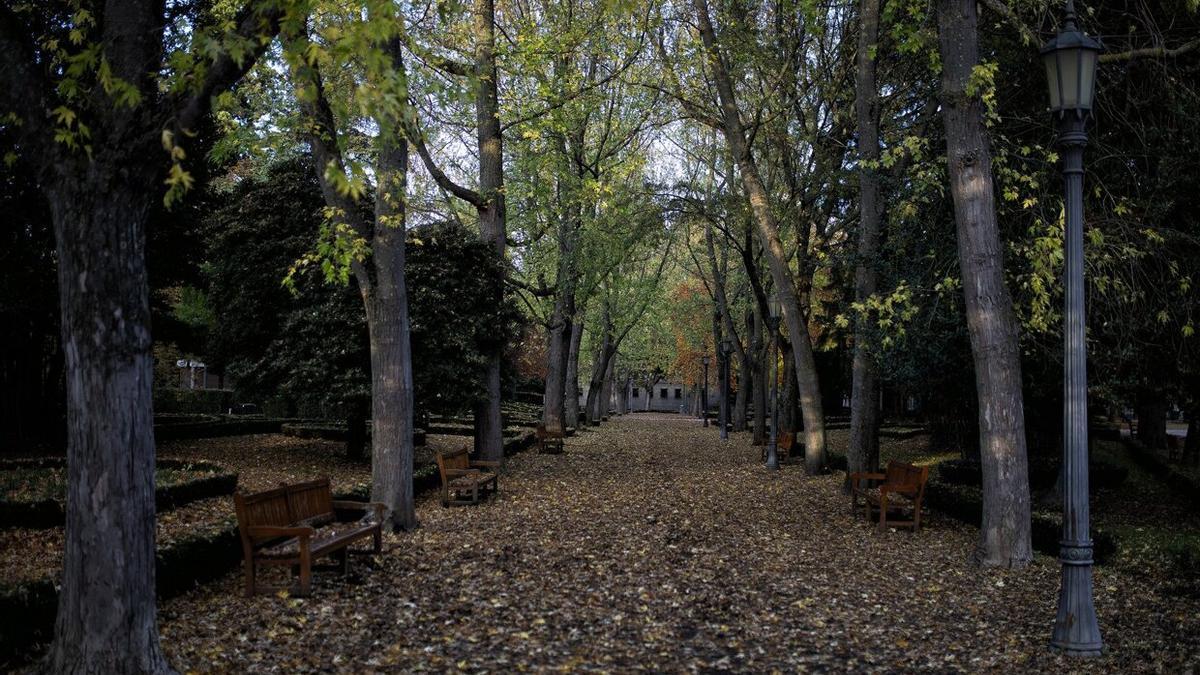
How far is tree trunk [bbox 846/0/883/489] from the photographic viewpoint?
14.5 metres

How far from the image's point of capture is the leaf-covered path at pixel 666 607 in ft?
20.0

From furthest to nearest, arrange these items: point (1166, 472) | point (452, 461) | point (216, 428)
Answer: point (216, 428) < point (1166, 472) < point (452, 461)

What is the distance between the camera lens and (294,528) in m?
7.52

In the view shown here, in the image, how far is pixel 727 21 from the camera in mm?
17906

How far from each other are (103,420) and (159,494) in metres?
6.34

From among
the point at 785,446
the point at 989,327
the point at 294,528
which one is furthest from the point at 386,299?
the point at 785,446

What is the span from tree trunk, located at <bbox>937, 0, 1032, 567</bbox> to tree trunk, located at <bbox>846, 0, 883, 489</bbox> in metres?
4.84

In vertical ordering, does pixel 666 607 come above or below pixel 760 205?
below

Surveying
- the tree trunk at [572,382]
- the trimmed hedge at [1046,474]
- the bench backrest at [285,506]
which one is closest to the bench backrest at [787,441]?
the trimmed hedge at [1046,474]

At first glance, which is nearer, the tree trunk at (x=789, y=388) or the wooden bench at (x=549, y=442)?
the wooden bench at (x=549, y=442)

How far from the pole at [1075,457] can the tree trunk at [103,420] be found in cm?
586

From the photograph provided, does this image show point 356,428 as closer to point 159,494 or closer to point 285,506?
point 159,494

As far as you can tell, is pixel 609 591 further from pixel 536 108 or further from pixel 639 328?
pixel 639 328

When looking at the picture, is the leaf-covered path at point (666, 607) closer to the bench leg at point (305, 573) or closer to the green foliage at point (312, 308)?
the bench leg at point (305, 573)
